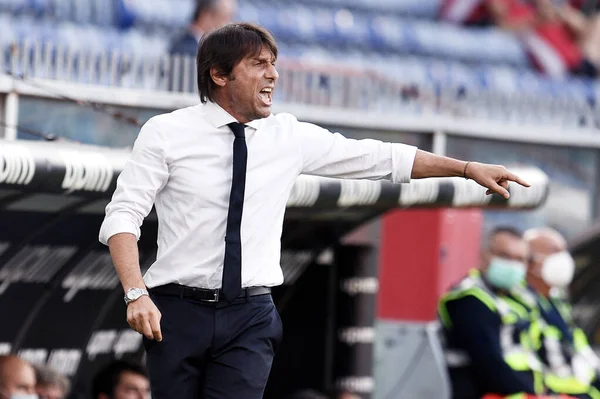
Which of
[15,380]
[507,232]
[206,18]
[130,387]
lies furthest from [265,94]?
[507,232]

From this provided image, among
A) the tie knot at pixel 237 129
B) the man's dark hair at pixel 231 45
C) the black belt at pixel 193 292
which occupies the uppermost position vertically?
the man's dark hair at pixel 231 45

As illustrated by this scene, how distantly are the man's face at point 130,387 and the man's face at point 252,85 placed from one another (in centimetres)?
297

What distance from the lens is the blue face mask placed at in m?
8.73

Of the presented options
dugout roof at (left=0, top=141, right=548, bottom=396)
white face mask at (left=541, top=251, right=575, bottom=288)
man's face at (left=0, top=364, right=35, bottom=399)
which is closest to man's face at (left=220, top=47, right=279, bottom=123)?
dugout roof at (left=0, top=141, right=548, bottom=396)

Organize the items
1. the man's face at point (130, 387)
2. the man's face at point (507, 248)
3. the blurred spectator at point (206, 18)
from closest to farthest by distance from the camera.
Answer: the man's face at point (130, 387), the blurred spectator at point (206, 18), the man's face at point (507, 248)

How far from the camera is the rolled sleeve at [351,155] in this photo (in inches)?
170

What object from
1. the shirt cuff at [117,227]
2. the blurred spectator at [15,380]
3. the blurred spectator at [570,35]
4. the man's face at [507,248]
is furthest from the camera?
the blurred spectator at [570,35]

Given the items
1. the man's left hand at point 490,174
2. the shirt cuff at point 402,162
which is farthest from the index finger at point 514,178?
the shirt cuff at point 402,162

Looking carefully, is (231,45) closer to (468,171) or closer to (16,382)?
(468,171)

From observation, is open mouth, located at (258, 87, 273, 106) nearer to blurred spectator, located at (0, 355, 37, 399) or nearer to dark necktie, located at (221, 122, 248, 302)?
dark necktie, located at (221, 122, 248, 302)

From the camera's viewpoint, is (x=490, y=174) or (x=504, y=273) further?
(x=504, y=273)

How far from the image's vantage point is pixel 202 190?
4.12 meters

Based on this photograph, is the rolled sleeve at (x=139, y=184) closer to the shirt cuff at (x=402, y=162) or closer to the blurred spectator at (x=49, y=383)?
the shirt cuff at (x=402, y=162)

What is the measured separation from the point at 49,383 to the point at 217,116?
2.60 metres
